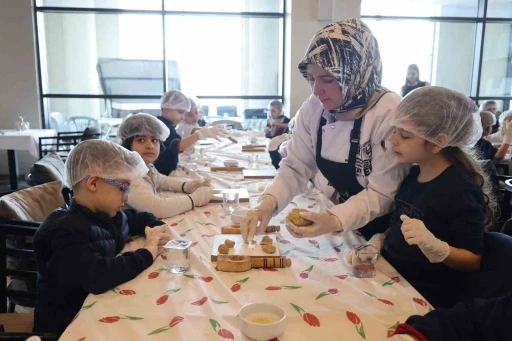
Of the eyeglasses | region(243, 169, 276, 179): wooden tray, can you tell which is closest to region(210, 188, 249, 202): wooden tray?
region(243, 169, 276, 179): wooden tray

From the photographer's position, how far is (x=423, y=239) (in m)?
1.13

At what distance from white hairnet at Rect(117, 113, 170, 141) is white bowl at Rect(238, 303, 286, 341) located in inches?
50.6

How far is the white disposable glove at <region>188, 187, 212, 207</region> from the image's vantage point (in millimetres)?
1897

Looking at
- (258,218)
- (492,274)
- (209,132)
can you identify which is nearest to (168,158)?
(209,132)

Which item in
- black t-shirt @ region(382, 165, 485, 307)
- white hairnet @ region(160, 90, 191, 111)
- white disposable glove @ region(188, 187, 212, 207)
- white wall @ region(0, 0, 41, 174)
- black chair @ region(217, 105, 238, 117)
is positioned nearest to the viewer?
black t-shirt @ region(382, 165, 485, 307)

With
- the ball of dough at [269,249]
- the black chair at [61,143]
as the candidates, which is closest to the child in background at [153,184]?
the ball of dough at [269,249]

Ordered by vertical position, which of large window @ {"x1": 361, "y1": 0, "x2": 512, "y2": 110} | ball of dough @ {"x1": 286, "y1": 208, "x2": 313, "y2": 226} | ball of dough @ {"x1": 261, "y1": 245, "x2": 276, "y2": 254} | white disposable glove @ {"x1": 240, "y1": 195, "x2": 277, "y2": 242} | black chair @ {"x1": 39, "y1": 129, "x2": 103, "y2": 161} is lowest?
black chair @ {"x1": 39, "y1": 129, "x2": 103, "y2": 161}

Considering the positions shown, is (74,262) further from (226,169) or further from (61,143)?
(61,143)

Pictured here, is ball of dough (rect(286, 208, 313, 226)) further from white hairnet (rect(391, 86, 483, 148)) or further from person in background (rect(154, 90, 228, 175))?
person in background (rect(154, 90, 228, 175))

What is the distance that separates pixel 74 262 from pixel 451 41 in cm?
763

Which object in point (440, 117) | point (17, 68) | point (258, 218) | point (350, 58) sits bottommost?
point (258, 218)

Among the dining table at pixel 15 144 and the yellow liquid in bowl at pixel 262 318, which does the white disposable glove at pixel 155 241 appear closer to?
the yellow liquid in bowl at pixel 262 318

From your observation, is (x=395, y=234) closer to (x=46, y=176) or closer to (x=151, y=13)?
(x=46, y=176)

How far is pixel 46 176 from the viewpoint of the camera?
2.30 metres
